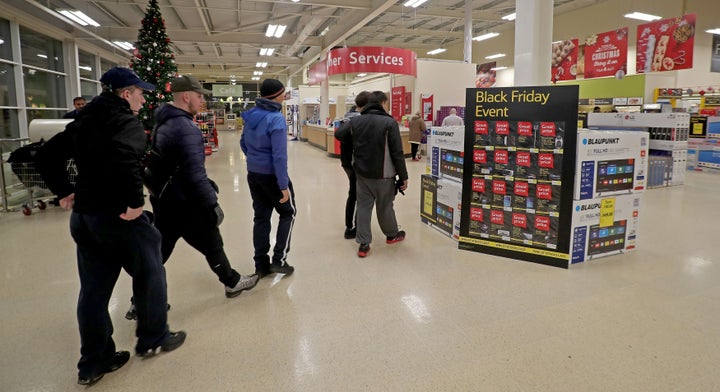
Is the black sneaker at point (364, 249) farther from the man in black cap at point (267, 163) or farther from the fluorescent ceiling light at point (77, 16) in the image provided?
the fluorescent ceiling light at point (77, 16)

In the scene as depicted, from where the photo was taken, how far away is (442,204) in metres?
4.86

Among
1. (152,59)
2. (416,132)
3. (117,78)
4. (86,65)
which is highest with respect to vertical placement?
(86,65)

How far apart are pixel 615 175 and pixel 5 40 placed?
11165mm

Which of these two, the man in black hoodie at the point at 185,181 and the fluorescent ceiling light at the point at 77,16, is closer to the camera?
the man in black hoodie at the point at 185,181

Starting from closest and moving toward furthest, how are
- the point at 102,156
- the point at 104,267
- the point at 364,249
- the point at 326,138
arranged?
1. the point at 102,156
2. the point at 104,267
3. the point at 364,249
4. the point at 326,138

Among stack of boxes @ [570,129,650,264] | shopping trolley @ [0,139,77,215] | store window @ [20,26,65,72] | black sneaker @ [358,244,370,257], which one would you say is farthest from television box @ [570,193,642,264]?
store window @ [20,26,65,72]

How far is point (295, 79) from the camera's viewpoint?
29.5m

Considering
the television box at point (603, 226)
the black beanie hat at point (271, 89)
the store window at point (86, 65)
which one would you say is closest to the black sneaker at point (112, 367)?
the black beanie hat at point (271, 89)

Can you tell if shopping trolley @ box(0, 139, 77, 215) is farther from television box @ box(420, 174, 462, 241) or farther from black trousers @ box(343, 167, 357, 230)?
television box @ box(420, 174, 462, 241)

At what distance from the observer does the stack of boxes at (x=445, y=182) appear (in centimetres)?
450

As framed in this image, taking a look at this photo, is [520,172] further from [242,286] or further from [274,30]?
[274,30]

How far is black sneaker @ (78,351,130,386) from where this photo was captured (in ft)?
7.04

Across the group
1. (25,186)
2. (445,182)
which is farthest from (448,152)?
(25,186)

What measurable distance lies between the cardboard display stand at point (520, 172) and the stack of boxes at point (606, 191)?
5.8 inches
